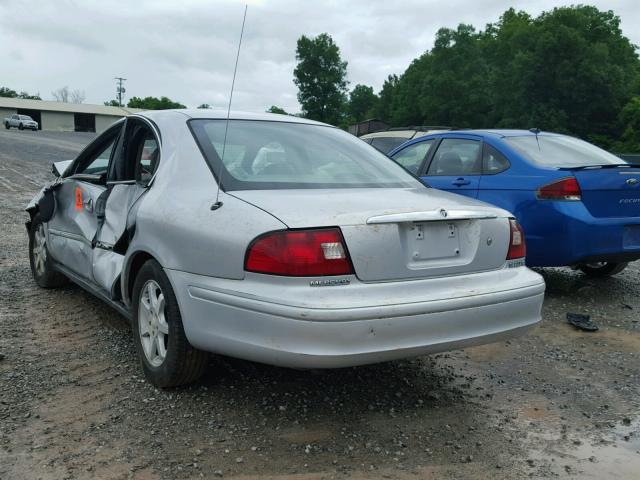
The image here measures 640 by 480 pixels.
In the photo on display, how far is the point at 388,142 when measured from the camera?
43.7ft

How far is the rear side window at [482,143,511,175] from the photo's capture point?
5676 mm

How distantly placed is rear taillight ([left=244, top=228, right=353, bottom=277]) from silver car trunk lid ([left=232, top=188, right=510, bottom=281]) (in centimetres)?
4

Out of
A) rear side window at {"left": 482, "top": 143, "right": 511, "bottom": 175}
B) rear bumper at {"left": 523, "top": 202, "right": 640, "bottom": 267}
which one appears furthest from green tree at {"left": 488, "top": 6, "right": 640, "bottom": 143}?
rear bumper at {"left": 523, "top": 202, "right": 640, "bottom": 267}

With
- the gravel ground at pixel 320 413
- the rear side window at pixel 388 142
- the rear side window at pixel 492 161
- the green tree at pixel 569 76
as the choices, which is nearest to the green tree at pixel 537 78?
the green tree at pixel 569 76

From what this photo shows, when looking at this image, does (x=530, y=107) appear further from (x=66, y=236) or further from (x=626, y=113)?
(x=66, y=236)

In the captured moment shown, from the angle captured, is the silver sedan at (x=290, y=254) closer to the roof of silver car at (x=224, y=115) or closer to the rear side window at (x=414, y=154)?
the roof of silver car at (x=224, y=115)

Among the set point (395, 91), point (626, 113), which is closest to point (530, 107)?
point (626, 113)

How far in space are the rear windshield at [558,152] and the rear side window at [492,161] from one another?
153mm

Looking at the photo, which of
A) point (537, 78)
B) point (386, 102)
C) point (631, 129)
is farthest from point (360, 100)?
point (631, 129)

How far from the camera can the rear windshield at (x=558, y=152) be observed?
5.53m

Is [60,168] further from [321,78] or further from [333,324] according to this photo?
[321,78]

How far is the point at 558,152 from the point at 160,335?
13.6 feet

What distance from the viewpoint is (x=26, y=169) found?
704 inches

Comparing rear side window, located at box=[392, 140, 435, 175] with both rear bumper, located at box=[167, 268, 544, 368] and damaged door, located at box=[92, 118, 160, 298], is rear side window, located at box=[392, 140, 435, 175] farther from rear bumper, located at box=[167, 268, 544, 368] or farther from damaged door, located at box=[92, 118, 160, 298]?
rear bumper, located at box=[167, 268, 544, 368]
